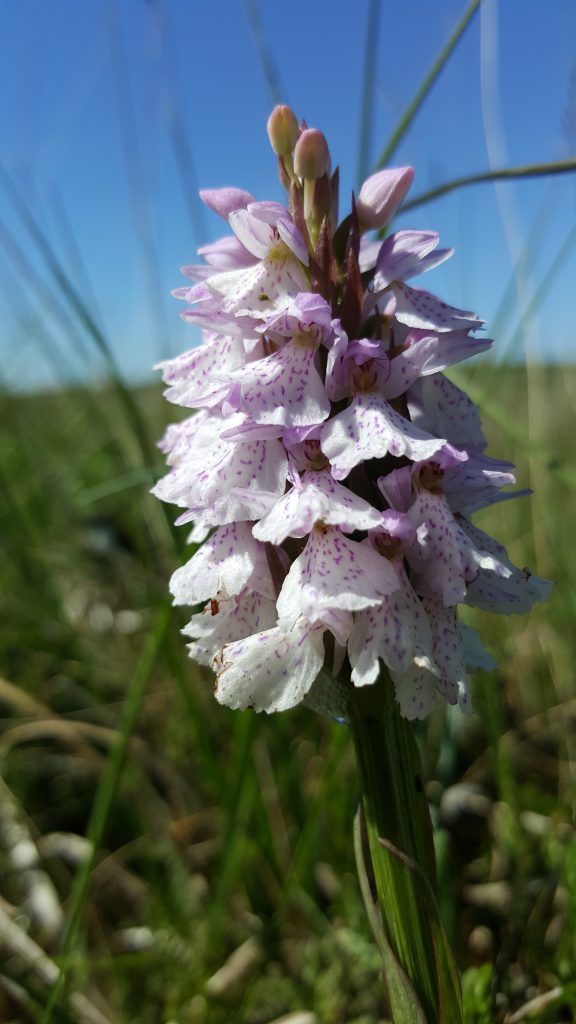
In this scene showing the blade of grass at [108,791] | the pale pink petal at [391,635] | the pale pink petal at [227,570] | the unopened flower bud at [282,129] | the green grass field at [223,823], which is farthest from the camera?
the green grass field at [223,823]

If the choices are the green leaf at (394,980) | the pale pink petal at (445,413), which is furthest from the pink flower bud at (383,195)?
the green leaf at (394,980)

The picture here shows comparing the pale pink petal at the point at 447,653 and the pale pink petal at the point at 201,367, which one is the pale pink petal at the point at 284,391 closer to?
the pale pink petal at the point at 201,367

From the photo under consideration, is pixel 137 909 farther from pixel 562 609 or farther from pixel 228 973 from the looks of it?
pixel 562 609

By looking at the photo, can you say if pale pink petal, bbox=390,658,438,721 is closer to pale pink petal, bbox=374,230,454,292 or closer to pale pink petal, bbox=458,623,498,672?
pale pink petal, bbox=458,623,498,672

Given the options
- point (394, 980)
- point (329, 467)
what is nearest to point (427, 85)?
point (329, 467)

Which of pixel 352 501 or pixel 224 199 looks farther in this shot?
pixel 224 199

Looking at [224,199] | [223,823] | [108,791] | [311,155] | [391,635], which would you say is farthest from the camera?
[223,823]

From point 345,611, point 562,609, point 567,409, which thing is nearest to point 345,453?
point 345,611

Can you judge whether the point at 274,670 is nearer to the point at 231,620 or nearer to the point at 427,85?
the point at 231,620
